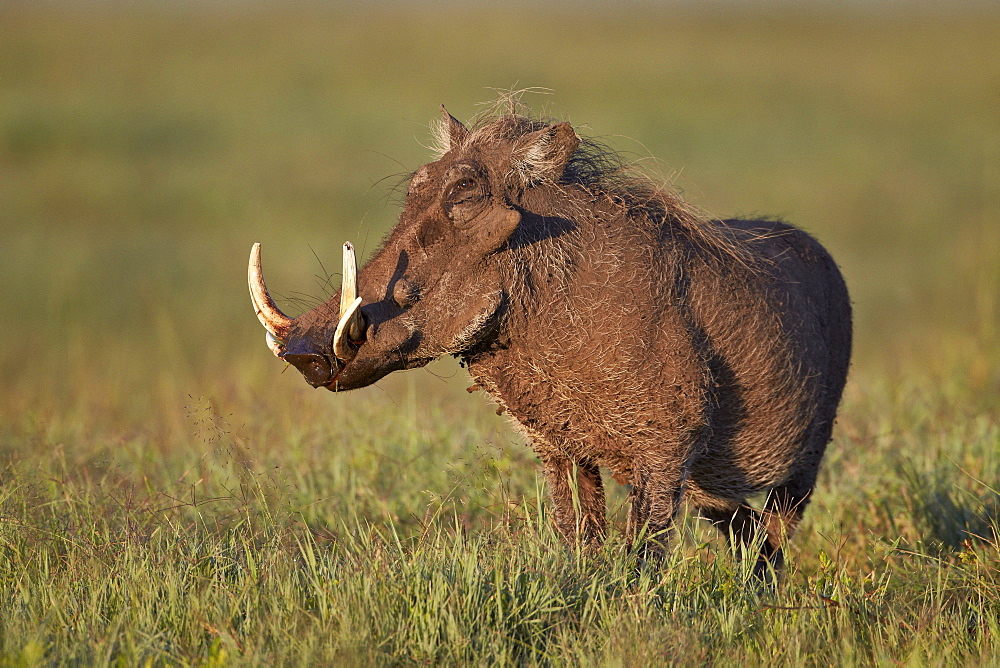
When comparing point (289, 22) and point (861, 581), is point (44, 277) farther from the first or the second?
point (289, 22)

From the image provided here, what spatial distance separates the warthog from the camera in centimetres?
331

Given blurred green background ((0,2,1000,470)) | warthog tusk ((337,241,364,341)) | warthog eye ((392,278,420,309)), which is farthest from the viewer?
blurred green background ((0,2,1000,470))

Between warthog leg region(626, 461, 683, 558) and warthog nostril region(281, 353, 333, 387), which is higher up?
warthog nostril region(281, 353, 333, 387)

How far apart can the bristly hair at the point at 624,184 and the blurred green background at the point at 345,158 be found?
12 cm

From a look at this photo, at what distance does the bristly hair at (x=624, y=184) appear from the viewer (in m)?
3.72

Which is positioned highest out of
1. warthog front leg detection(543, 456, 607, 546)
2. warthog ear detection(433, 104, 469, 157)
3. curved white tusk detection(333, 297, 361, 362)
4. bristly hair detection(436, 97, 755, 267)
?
warthog ear detection(433, 104, 469, 157)

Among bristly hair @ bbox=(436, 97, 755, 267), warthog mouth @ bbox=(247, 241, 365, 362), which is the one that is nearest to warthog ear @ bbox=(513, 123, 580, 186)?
bristly hair @ bbox=(436, 97, 755, 267)

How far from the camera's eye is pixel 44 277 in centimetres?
1258

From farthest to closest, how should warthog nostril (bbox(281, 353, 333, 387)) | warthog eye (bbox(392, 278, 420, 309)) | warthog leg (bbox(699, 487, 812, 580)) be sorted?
warthog leg (bbox(699, 487, 812, 580)) → warthog eye (bbox(392, 278, 420, 309)) → warthog nostril (bbox(281, 353, 333, 387))

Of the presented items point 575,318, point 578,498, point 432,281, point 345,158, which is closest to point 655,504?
point 578,498

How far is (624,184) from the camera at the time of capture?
12.6 feet

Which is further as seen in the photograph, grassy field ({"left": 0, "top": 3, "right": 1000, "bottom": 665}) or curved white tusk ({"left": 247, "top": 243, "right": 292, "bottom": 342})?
curved white tusk ({"left": 247, "top": 243, "right": 292, "bottom": 342})

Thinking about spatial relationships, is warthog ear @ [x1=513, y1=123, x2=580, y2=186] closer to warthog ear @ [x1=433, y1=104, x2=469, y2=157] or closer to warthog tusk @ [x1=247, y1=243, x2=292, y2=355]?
warthog ear @ [x1=433, y1=104, x2=469, y2=157]

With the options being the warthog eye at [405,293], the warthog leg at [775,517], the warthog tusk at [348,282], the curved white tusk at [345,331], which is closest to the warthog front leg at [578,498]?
the warthog leg at [775,517]
